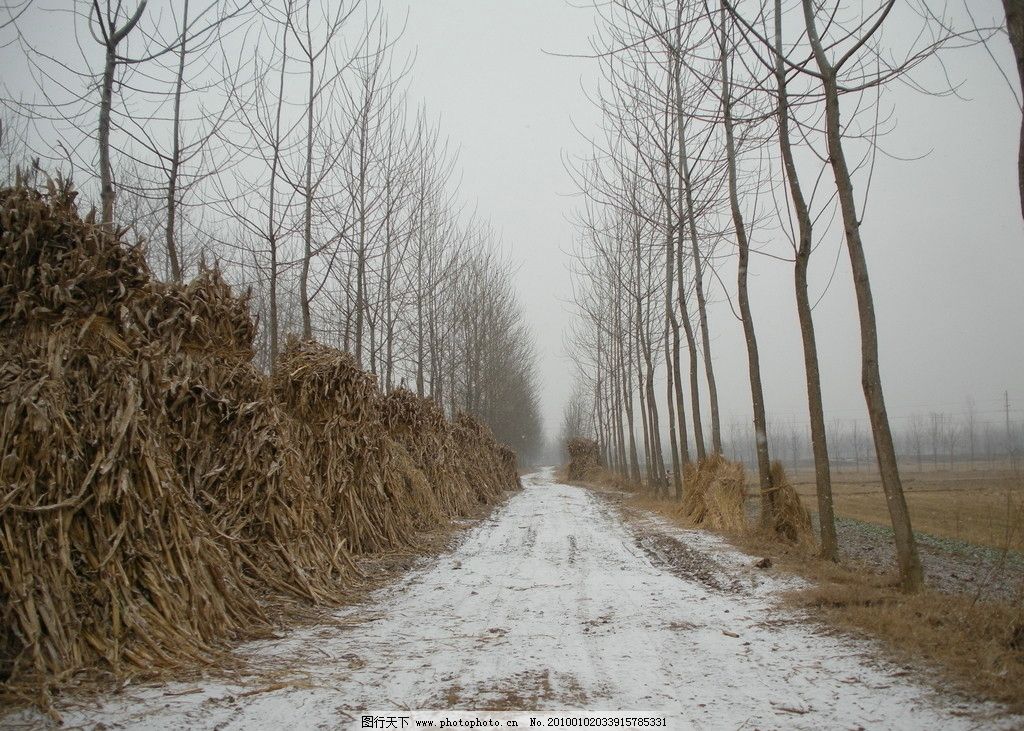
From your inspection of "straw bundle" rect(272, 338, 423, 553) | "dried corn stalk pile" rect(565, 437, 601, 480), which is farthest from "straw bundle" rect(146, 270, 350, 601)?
"dried corn stalk pile" rect(565, 437, 601, 480)

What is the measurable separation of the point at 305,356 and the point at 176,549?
3.88 m

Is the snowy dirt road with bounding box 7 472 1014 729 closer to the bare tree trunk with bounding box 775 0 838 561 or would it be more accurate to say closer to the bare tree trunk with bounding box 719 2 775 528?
the bare tree trunk with bounding box 775 0 838 561

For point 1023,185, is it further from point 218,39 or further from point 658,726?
point 218,39

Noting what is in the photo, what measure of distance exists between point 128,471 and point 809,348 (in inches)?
260

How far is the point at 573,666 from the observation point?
363 cm

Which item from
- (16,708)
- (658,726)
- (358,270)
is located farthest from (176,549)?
(358,270)

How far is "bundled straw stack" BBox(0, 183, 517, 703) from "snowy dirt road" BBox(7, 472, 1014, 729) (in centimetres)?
49

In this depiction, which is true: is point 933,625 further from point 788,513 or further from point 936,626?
point 788,513

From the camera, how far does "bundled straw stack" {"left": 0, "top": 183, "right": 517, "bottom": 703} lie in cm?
347

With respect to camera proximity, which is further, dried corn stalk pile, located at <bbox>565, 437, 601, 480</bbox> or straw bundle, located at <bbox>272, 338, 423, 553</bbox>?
dried corn stalk pile, located at <bbox>565, 437, 601, 480</bbox>

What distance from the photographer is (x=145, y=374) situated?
4.55 m

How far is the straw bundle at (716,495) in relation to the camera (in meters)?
9.75

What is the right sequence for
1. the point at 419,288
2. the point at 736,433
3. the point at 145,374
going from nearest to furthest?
the point at 145,374 < the point at 419,288 < the point at 736,433

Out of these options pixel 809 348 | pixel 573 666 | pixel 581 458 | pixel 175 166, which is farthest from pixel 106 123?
pixel 581 458
